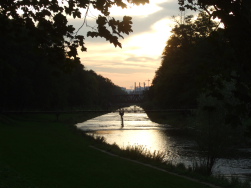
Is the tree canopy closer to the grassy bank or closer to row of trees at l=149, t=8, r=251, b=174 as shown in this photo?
row of trees at l=149, t=8, r=251, b=174

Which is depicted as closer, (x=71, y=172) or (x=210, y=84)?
(x=210, y=84)

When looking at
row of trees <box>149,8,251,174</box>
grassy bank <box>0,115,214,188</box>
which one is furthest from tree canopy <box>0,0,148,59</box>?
grassy bank <box>0,115,214,188</box>

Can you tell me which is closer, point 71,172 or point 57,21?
point 57,21

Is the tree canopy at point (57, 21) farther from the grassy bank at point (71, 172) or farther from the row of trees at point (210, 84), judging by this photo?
the grassy bank at point (71, 172)

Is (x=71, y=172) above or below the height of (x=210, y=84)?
below

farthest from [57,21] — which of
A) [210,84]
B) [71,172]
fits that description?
[71,172]

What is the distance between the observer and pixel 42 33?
7.34 metres

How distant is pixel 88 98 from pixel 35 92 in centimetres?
4736

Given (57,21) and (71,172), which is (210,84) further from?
(71,172)

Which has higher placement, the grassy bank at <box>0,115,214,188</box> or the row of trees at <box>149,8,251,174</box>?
the row of trees at <box>149,8,251,174</box>

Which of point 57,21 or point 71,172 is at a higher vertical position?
point 57,21

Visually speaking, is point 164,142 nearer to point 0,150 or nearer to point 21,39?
point 0,150

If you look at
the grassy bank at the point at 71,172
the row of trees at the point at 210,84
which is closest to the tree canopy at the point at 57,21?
the row of trees at the point at 210,84

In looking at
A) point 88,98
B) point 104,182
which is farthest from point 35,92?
point 104,182
